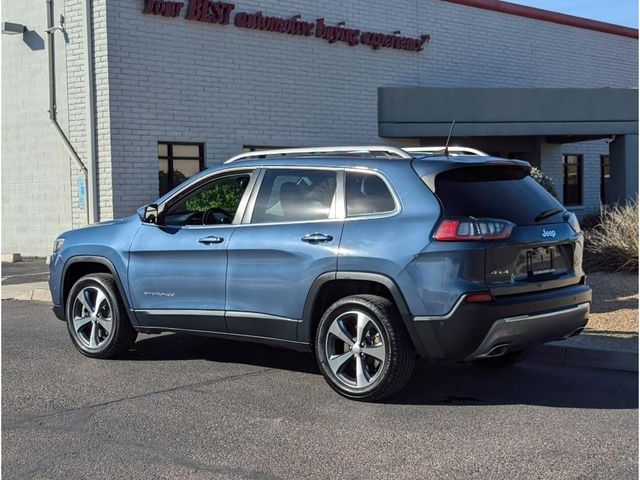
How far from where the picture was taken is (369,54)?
64.8 ft

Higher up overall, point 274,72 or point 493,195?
point 274,72

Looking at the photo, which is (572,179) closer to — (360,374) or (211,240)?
(211,240)

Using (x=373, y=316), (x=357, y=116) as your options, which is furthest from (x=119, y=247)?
(x=357, y=116)

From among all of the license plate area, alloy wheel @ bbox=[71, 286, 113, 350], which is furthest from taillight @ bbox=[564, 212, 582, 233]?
alloy wheel @ bbox=[71, 286, 113, 350]

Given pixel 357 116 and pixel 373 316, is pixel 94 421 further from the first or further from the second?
pixel 357 116

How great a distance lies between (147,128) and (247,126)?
7.70ft

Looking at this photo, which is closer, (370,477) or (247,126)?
(370,477)

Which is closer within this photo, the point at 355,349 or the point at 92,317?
the point at 355,349

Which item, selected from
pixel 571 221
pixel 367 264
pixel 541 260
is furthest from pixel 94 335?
pixel 571 221

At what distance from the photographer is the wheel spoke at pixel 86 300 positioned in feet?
25.6

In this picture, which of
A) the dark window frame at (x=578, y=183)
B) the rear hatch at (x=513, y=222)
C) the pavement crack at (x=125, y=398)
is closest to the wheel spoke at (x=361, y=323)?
the rear hatch at (x=513, y=222)

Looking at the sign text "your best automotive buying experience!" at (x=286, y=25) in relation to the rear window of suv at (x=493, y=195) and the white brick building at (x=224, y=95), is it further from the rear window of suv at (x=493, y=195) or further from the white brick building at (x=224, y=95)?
the rear window of suv at (x=493, y=195)

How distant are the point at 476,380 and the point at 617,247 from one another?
255 inches

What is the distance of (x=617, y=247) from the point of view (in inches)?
488
